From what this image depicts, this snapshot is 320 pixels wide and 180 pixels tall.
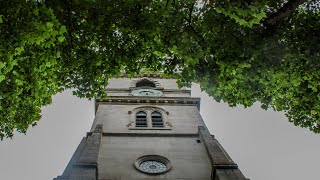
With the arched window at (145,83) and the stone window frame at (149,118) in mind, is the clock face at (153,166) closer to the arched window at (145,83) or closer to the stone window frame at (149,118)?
the stone window frame at (149,118)

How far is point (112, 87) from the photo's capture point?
3712 cm

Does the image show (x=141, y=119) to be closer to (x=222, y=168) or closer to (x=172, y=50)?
(x=222, y=168)

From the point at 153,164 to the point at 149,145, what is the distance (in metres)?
2.32

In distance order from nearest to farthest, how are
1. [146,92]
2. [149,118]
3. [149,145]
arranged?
[149,145], [149,118], [146,92]

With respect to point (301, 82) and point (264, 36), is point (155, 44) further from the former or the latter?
point (301, 82)

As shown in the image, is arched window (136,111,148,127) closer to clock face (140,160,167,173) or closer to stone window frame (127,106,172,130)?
stone window frame (127,106,172,130)

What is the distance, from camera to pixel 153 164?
21.8m

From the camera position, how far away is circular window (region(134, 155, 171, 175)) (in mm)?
20972

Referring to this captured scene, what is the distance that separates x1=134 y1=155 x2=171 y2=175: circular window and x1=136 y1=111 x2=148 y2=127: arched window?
5.64 m

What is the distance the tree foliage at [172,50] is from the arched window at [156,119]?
1118cm

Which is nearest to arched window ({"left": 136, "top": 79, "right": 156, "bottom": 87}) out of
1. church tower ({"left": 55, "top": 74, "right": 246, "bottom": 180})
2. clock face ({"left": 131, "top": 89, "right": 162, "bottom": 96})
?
clock face ({"left": 131, "top": 89, "right": 162, "bottom": 96})

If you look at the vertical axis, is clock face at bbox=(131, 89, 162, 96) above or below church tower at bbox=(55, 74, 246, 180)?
above

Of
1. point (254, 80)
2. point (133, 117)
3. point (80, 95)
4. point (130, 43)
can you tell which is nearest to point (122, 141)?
point (133, 117)

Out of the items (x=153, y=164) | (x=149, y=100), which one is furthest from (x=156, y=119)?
(x=153, y=164)
